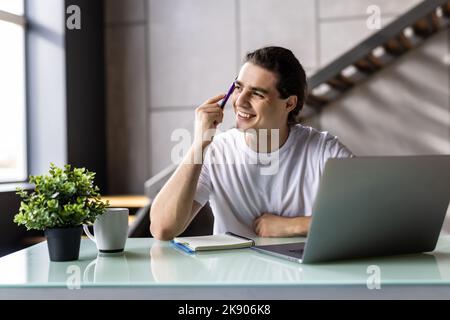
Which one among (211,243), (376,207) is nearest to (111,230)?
(211,243)

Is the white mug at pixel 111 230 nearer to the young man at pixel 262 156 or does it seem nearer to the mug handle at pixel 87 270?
the mug handle at pixel 87 270

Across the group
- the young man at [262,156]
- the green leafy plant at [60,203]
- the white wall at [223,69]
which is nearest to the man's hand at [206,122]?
the young man at [262,156]

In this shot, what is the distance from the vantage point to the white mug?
4.61ft

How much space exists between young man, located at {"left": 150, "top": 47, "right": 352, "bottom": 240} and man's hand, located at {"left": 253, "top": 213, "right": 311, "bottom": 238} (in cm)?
15

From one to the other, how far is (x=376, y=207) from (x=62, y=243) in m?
0.73

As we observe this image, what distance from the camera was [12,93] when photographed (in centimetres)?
378

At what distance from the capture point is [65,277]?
115 centimetres

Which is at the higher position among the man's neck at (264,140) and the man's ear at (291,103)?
the man's ear at (291,103)

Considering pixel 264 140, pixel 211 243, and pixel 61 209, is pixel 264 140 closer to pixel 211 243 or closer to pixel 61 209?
pixel 211 243

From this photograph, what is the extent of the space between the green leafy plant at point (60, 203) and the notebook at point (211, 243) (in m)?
0.25

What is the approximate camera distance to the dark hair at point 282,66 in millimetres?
2043

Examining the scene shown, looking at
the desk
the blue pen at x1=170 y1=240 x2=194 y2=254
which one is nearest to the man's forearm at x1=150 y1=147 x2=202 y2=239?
the blue pen at x1=170 y1=240 x2=194 y2=254

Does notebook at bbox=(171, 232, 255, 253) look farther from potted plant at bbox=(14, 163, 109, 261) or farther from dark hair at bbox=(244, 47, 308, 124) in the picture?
dark hair at bbox=(244, 47, 308, 124)
